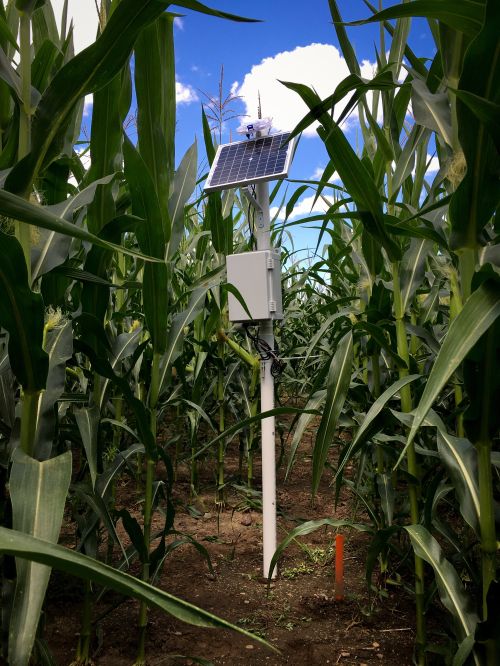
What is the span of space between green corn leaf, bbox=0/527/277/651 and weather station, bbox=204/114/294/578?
1.43 meters

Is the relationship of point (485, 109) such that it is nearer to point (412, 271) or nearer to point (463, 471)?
point (463, 471)

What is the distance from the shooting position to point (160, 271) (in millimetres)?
1207

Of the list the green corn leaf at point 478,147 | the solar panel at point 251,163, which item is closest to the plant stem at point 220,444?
the solar panel at point 251,163

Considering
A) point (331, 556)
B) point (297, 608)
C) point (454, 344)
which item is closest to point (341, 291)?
point (331, 556)

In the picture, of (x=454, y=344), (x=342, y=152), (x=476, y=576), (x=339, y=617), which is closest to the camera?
(x=454, y=344)

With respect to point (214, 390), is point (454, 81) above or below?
above

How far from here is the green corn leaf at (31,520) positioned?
0.61 m

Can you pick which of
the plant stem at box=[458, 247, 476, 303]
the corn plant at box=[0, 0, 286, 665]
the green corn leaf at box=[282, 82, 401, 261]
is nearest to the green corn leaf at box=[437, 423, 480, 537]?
the plant stem at box=[458, 247, 476, 303]

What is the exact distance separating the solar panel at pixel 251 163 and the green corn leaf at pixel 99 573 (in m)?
1.50

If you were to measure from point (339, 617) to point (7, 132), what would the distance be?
1550 mm

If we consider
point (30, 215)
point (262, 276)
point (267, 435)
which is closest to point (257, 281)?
point (262, 276)

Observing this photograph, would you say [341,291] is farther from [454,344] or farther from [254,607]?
[454,344]

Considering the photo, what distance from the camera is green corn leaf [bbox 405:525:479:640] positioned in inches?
37.0

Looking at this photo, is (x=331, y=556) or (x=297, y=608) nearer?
(x=297, y=608)
